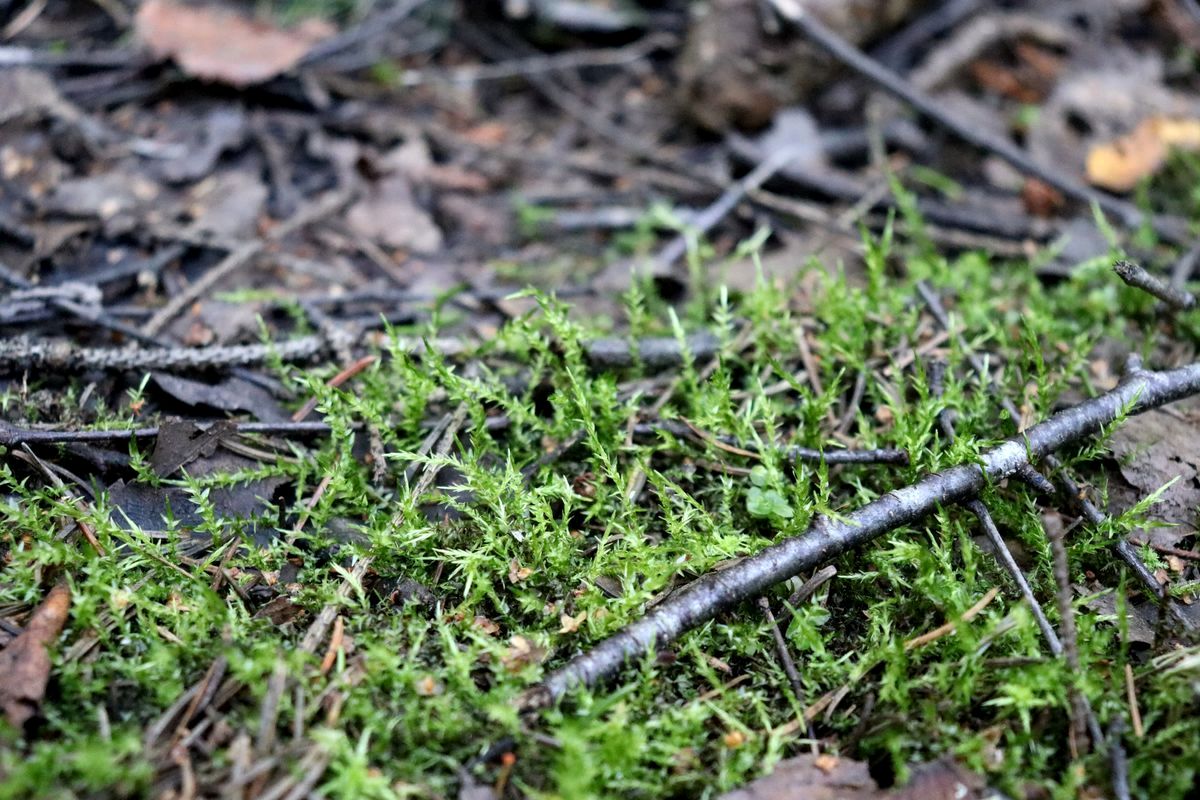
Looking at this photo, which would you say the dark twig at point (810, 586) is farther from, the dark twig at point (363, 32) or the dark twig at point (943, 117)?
the dark twig at point (363, 32)

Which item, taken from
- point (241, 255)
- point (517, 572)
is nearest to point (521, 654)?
point (517, 572)

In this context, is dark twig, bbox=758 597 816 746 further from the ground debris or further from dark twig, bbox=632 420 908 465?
dark twig, bbox=632 420 908 465

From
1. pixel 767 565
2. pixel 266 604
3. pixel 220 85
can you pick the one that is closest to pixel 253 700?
pixel 266 604

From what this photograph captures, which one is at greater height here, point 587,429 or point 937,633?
point 587,429

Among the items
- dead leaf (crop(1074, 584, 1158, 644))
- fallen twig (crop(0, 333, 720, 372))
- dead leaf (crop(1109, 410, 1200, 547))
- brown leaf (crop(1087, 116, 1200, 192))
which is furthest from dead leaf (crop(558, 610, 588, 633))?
brown leaf (crop(1087, 116, 1200, 192))

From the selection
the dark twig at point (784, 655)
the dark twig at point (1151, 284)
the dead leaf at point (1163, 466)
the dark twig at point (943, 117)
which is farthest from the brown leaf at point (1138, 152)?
the dark twig at point (784, 655)

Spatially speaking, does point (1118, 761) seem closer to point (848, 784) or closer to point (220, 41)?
point (848, 784)
